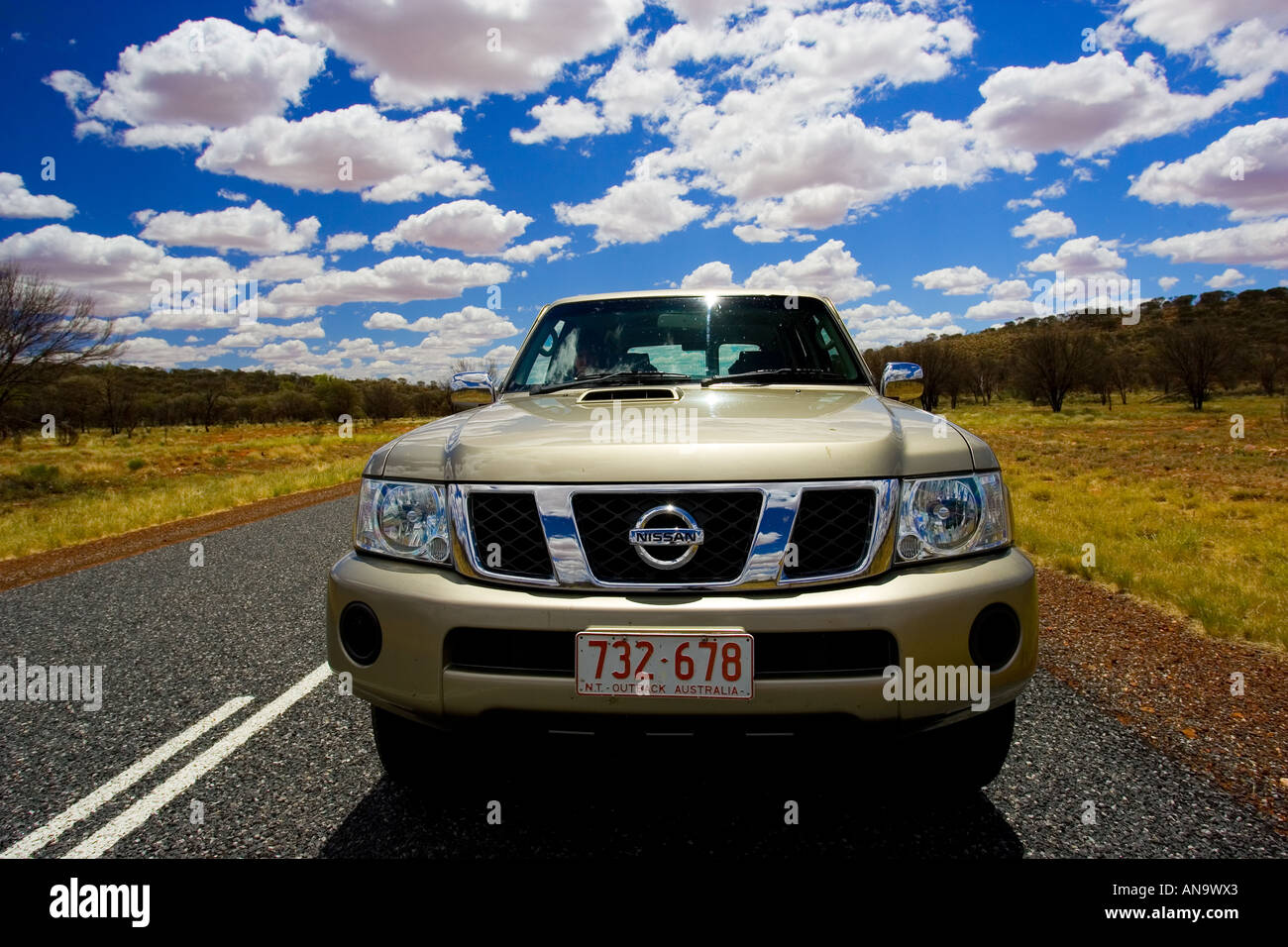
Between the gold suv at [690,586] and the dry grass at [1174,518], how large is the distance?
146 inches

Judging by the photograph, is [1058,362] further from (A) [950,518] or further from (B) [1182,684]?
(A) [950,518]

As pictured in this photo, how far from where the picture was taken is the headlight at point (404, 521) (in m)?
2.07

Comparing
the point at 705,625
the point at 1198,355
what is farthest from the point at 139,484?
the point at 1198,355

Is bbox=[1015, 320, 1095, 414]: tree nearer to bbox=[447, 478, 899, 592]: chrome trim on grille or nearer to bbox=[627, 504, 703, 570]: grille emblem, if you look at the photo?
bbox=[447, 478, 899, 592]: chrome trim on grille

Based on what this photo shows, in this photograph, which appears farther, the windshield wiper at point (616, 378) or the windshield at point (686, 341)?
the windshield at point (686, 341)

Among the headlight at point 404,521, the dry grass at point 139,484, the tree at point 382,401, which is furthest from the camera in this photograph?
the tree at point 382,401

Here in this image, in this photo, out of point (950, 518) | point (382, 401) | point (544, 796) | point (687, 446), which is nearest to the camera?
point (687, 446)

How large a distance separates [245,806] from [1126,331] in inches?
4013

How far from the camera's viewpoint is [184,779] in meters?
2.62

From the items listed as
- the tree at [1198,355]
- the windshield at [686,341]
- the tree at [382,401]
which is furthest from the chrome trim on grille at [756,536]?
the tree at [382,401]

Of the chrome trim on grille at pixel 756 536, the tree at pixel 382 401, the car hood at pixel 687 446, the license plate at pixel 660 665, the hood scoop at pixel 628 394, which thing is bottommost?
the license plate at pixel 660 665

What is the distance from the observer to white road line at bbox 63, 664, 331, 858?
7.27 feet

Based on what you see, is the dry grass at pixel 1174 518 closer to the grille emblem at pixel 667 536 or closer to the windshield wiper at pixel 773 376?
the windshield wiper at pixel 773 376

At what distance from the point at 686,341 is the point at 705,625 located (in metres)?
1.93
